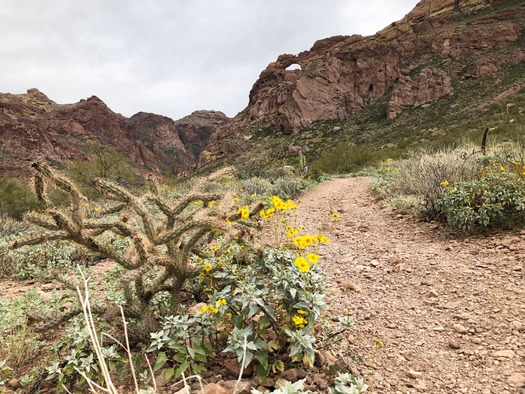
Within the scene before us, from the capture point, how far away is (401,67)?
46281mm

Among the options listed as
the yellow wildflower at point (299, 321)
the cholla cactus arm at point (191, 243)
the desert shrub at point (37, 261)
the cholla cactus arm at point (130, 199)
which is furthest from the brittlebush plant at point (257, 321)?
the desert shrub at point (37, 261)

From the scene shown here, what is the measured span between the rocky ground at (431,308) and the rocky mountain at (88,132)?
166 feet

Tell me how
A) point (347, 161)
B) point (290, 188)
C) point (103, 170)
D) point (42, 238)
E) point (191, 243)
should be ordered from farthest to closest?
point (103, 170) < point (347, 161) < point (290, 188) < point (191, 243) < point (42, 238)

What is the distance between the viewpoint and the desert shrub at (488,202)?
4032 millimetres

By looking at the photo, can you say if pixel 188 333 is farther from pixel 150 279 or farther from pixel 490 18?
pixel 490 18

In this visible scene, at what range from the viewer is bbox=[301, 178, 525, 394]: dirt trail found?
202 centimetres

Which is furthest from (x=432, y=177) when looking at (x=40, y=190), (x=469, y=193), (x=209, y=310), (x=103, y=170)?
(x=103, y=170)

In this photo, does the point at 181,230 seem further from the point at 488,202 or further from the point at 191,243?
the point at 488,202

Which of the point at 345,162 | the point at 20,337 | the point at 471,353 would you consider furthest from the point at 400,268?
the point at 345,162

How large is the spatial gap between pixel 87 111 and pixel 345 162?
337 feet

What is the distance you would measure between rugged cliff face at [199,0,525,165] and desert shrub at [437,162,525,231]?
1450 inches

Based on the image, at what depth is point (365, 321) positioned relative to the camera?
104 inches

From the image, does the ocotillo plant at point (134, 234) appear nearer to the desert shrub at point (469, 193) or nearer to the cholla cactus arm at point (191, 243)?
the cholla cactus arm at point (191, 243)

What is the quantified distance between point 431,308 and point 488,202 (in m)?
2.23
